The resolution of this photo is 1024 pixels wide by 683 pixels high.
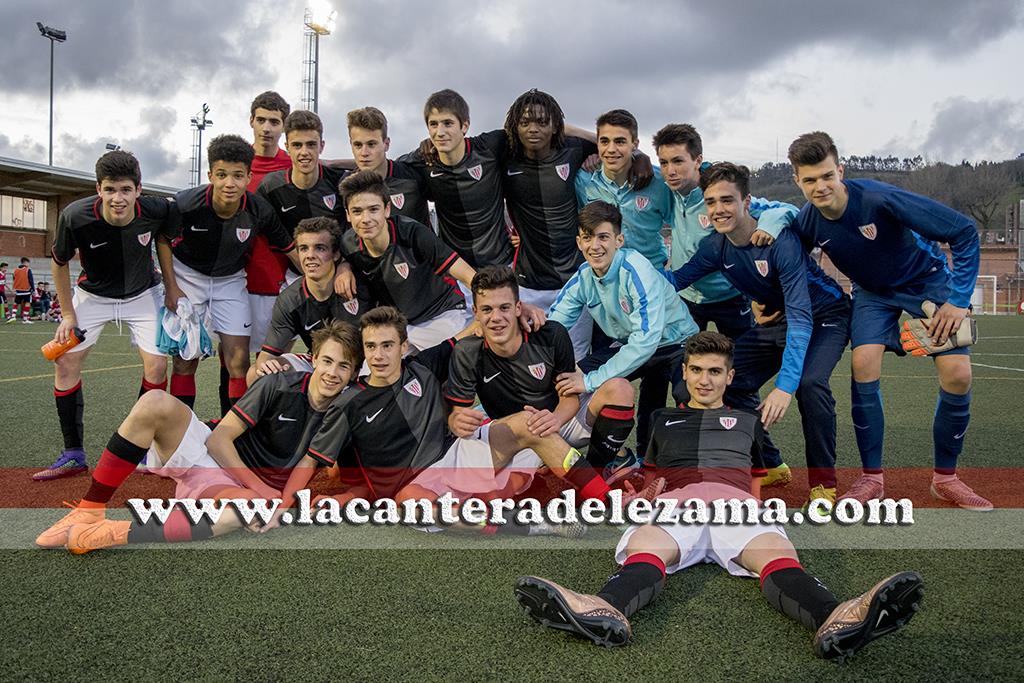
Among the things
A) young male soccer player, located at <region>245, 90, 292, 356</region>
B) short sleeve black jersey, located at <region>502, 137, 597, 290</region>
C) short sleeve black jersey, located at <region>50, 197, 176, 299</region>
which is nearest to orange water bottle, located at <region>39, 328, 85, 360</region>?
short sleeve black jersey, located at <region>50, 197, 176, 299</region>

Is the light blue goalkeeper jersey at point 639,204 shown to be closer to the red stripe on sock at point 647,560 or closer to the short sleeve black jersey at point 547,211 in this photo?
the short sleeve black jersey at point 547,211

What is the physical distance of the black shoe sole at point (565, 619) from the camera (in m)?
2.30

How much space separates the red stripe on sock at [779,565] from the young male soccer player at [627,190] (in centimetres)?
241

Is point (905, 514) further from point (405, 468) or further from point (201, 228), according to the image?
point (201, 228)

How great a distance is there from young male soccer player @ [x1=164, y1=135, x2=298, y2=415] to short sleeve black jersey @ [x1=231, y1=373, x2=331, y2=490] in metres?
1.39

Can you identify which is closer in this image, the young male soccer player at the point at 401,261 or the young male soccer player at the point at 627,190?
the young male soccer player at the point at 401,261

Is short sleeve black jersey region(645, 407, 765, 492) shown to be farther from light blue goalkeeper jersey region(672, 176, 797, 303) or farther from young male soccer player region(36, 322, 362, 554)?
young male soccer player region(36, 322, 362, 554)

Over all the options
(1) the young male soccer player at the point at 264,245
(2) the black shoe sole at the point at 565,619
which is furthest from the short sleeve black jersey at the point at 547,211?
(2) the black shoe sole at the point at 565,619

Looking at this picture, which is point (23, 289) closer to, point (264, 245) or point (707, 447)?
point (264, 245)

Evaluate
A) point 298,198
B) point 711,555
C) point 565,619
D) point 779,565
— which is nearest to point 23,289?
point 298,198

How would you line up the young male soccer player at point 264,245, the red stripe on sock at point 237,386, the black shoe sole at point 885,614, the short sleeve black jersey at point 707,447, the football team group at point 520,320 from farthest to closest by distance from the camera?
1. the young male soccer player at point 264,245
2. the red stripe on sock at point 237,386
3. the football team group at point 520,320
4. the short sleeve black jersey at point 707,447
5. the black shoe sole at point 885,614

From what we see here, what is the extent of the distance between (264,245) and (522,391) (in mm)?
2275

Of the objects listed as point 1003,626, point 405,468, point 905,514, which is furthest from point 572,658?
point 905,514

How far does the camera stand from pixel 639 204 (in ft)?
15.6
